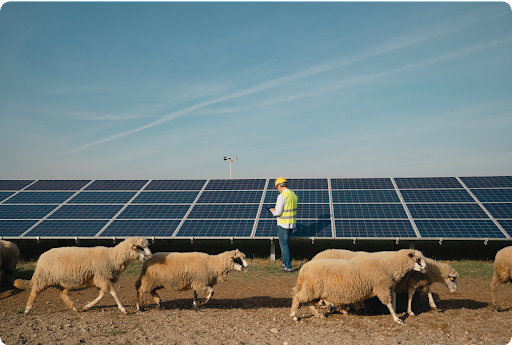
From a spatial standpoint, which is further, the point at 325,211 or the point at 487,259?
the point at 325,211

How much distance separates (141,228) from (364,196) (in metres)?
9.83

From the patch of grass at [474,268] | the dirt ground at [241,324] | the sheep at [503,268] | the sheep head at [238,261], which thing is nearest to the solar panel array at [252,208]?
the patch of grass at [474,268]

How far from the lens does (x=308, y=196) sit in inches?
651

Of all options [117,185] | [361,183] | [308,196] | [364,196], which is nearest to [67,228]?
[117,185]

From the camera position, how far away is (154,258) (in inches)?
316

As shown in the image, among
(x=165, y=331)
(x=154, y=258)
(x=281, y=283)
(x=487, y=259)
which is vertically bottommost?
(x=487, y=259)

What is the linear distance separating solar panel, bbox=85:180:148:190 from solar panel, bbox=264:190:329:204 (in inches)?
277

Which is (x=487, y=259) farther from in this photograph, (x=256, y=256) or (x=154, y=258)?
(x=154, y=258)

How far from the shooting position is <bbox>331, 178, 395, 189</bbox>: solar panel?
1708 centimetres

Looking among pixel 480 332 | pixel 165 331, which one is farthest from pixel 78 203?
pixel 480 332

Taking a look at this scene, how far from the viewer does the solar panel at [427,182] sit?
1677 cm

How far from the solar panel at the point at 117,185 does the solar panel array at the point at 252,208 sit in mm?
54

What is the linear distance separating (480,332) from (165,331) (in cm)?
570

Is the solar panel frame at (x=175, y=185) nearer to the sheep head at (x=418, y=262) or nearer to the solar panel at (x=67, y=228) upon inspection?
the solar panel at (x=67, y=228)
